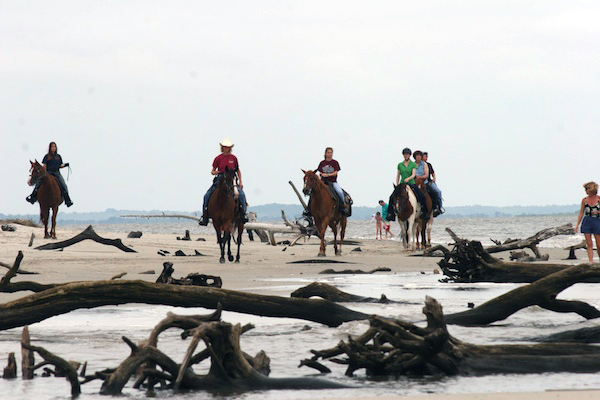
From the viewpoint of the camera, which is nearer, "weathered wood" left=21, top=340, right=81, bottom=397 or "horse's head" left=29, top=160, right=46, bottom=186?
"weathered wood" left=21, top=340, right=81, bottom=397

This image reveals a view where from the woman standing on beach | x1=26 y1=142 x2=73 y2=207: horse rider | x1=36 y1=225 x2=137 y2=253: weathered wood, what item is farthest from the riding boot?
the woman standing on beach

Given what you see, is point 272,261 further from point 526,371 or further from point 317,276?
point 526,371

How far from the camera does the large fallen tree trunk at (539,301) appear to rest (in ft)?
23.2

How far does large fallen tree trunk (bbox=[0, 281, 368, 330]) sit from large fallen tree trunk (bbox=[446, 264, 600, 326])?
154 centimetres

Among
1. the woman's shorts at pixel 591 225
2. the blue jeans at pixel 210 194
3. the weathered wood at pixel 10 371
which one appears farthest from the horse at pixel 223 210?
the weathered wood at pixel 10 371

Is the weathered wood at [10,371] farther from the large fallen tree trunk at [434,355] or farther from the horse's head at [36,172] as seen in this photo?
the horse's head at [36,172]

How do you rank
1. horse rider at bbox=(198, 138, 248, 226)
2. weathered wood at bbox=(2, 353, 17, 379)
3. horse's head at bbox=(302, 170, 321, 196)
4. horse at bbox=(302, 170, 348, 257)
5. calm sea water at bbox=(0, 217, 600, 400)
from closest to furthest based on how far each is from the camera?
calm sea water at bbox=(0, 217, 600, 400)
weathered wood at bbox=(2, 353, 17, 379)
horse rider at bbox=(198, 138, 248, 226)
horse's head at bbox=(302, 170, 321, 196)
horse at bbox=(302, 170, 348, 257)

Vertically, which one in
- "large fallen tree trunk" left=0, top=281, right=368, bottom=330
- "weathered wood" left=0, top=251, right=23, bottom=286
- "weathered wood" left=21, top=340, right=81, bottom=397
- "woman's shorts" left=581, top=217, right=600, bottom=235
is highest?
"woman's shorts" left=581, top=217, right=600, bottom=235

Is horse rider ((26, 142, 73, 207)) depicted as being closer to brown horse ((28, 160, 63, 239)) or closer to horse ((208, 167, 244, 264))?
brown horse ((28, 160, 63, 239))

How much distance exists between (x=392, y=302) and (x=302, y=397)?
4.83 metres

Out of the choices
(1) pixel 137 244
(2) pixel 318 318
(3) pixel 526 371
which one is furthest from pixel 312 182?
(3) pixel 526 371

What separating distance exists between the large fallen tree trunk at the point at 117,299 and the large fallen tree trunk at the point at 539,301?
60.5 inches

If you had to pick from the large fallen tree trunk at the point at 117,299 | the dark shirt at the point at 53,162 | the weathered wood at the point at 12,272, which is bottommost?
the large fallen tree trunk at the point at 117,299

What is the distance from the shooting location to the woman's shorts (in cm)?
1705
